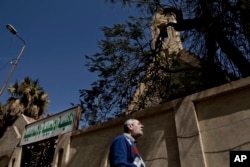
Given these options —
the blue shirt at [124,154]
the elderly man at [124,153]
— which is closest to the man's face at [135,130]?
the elderly man at [124,153]

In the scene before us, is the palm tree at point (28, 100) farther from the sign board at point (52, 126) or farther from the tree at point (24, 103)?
the sign board at point (52, 126)

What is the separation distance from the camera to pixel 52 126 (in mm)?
8008

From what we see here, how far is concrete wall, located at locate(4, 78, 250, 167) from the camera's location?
4062 mm

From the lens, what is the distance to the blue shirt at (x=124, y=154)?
8.86 ft

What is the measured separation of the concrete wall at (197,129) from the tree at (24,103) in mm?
10740

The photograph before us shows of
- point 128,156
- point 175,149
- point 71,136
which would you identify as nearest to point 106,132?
point 71,136

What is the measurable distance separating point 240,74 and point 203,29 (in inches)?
62.8

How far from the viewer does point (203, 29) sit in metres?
7.55

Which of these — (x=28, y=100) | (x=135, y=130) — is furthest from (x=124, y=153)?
(x=28, y=100)

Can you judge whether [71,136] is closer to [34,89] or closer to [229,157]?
[229,157]

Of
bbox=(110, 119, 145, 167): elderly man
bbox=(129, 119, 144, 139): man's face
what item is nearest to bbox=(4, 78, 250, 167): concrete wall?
bbox=(129, 119, 144, 139): man's face

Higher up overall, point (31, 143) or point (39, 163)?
point (31, 143)

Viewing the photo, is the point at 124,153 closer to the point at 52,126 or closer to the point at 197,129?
the point at 197,129

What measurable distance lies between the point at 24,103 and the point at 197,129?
13364 mm
